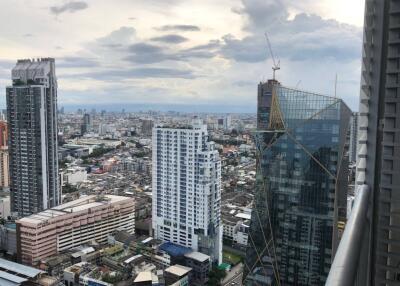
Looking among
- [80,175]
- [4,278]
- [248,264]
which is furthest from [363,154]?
[80,175]

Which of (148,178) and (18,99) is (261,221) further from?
(148,178)

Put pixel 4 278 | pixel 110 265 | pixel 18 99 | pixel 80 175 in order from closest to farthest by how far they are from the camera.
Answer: pixel 4 278, pixel 110 265, pixel 18 99, pixel 80 175

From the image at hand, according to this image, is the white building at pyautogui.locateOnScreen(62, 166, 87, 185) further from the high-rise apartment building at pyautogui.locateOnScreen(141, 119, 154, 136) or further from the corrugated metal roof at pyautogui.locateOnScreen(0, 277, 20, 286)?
the high-rise apartment building at pyautogui.locateOnScreen(141, 119, 154, 136)

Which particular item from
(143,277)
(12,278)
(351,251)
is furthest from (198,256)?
(351,251)

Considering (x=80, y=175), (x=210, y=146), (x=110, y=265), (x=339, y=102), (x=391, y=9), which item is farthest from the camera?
(x=80, y=175)

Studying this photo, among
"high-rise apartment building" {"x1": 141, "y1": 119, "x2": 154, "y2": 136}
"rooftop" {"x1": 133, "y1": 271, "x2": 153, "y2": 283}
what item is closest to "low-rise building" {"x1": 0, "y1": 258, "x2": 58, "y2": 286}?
"rooftop" {"x1": 133, "y1": 271, "x2": 153, "y2": 283}

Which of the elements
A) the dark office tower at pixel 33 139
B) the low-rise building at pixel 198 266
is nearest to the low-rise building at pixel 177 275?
the low-rise building at pixel 198 266

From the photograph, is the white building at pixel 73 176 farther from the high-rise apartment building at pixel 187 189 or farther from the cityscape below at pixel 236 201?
the high-rise apartment building at pixel 187 189
